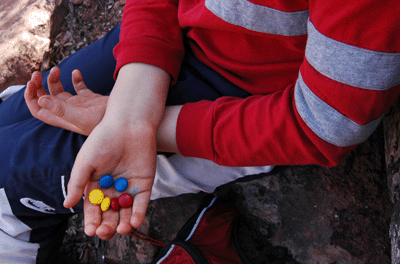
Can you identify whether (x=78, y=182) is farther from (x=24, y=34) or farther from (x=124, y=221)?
(x=24, y=34)

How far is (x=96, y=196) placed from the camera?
1.03m

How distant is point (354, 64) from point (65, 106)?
1058 mm

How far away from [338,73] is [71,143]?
1.10 metres

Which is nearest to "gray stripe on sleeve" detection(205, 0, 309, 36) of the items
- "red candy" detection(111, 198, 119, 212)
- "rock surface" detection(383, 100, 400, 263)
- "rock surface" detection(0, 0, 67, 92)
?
"rock surface" detection(383, 100, 400, 263)

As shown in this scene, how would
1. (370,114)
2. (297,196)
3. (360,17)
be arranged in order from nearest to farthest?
(360,17) < (370,114) < (297,196)

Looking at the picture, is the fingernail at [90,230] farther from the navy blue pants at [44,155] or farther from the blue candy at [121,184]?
the navy blue pants at [44,155]

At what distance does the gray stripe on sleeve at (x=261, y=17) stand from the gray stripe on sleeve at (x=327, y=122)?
0.19m

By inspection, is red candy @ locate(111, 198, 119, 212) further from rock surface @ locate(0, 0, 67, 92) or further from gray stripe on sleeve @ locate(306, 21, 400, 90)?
rock surface @ locate(0, 0, 67, 92)

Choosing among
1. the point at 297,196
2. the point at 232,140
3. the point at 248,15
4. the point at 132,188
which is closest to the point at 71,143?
the point at 132,188

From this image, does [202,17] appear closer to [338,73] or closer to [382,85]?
[338,73]

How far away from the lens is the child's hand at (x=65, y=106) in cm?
115

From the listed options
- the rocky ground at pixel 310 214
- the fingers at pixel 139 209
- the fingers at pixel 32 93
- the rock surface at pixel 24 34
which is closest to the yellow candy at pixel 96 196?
the fingers at pixel 139 209

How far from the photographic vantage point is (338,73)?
78 centimetres

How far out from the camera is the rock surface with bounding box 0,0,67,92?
241 cm
